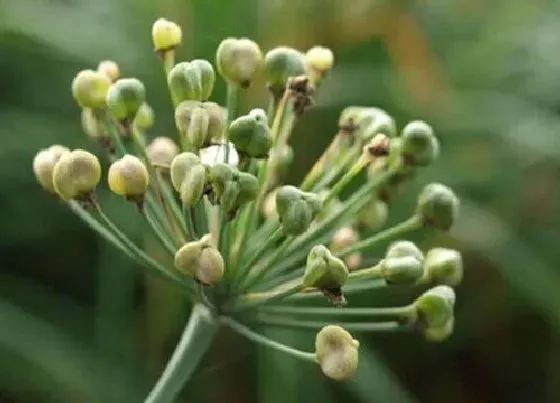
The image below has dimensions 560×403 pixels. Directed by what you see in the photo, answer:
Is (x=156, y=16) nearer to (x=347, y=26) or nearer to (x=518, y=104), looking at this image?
(x=347, y=26)

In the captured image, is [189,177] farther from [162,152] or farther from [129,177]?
[162,152]

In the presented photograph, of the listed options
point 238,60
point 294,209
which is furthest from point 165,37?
point 294,209

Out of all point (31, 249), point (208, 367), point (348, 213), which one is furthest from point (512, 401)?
point (348, 213)

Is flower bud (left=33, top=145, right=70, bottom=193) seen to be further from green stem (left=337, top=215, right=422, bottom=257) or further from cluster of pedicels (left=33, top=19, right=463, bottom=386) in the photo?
green stem (left=337, top=215, right=422, bottom=257)

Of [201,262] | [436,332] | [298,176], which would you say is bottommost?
[298,176]

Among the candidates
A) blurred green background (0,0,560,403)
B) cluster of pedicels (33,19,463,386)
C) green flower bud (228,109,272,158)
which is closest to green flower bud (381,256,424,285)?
cluster of pedicels (33,19,463,386)
